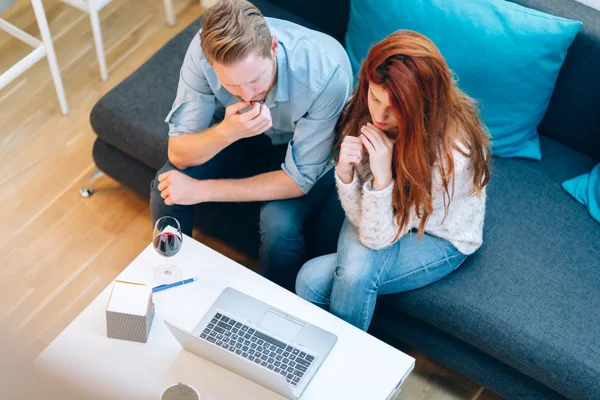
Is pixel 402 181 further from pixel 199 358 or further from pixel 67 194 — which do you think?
pixel 67 194

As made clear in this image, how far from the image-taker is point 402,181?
148cm

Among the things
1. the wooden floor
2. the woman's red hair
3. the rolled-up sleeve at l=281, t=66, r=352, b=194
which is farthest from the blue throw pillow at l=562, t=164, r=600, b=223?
the rolled-up sleeve at l=281, t=66, r=352, b=194

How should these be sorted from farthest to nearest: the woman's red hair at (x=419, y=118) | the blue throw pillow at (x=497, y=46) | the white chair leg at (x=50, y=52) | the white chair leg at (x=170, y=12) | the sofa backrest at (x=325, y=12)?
the white chair leg at (x=170, y=12), the white chair leg at (x=50, y=52), the sofa backrest at (x=325, y=12), the blue throw pillow at (x=497, y=46), the woman's red hair at (x=419, y=118)

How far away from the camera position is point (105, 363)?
141cm

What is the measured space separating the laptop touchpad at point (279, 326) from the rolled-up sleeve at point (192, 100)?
531mm

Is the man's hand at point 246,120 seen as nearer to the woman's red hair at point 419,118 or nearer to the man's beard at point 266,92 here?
the man's beard at point 266,92

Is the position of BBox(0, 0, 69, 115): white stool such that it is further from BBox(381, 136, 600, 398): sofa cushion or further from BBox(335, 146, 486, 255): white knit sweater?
BBox(381, 136, 600, 398): sofa cushion

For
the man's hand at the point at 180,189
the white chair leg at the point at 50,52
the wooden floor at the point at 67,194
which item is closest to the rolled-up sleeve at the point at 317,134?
the man's hand at the point at 180,189

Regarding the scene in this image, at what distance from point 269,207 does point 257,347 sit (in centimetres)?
41

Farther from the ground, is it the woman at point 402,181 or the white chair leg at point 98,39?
the woman at point 402,181

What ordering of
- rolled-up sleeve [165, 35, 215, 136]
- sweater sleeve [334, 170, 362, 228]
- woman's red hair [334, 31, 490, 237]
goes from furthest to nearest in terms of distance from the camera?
rolled-up sleeve [165, 35, 215, 136] < sweater sleeve [334, 170, 362, 228] < woman's red hair [334, 31, 490, 237]

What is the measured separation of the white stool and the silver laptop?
1231mm

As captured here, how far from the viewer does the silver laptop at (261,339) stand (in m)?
1.39

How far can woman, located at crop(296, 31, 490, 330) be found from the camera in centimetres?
135
